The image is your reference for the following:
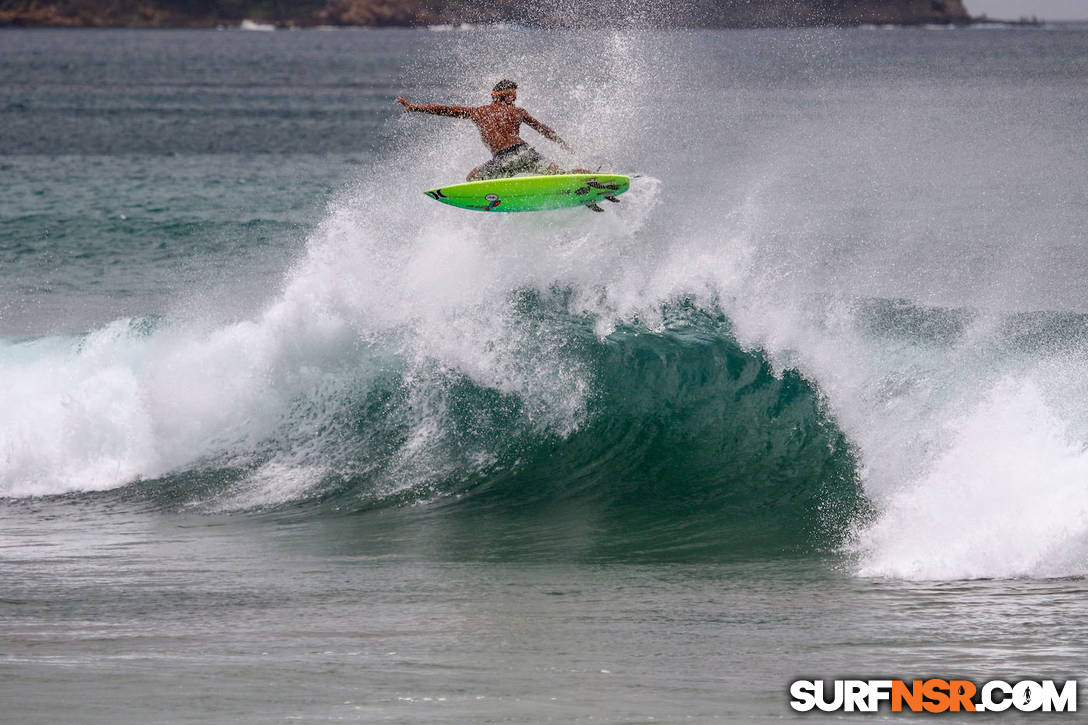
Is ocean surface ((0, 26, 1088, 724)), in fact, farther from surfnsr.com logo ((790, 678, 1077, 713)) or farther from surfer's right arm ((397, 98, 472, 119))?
surfer's right arm ((397, 98, 472, 119))

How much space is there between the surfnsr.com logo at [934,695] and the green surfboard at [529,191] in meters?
6.49

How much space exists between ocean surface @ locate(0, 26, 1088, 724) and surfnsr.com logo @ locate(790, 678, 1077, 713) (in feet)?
0.42

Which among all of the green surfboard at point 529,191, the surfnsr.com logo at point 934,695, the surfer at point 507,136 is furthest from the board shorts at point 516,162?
the surfnsr.com logo at point 934,695

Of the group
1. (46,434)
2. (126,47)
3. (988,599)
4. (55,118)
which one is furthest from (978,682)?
(126,47)

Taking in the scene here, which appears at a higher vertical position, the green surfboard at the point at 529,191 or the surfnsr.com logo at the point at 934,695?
the green surfboard at the point at 529,191

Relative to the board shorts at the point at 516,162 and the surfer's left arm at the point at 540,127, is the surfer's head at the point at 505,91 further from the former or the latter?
the board shorts at the point at 516,162

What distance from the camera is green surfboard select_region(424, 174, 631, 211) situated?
12062mm

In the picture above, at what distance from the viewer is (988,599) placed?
7.69m

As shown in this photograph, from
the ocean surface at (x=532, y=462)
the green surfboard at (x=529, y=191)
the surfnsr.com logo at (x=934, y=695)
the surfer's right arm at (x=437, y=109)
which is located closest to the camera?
the surfnsr.com logo at (x=934, y=695)

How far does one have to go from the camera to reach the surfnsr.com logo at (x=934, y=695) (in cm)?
630

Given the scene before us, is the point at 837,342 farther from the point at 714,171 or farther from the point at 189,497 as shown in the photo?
the point at 714,171

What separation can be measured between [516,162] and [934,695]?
23.3 ft

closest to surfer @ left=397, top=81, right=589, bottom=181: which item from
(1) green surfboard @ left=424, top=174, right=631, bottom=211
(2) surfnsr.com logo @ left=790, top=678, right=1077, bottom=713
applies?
(1) green surfboard @ left=424, top=174, right=631, bottom=211

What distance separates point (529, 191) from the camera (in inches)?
479
